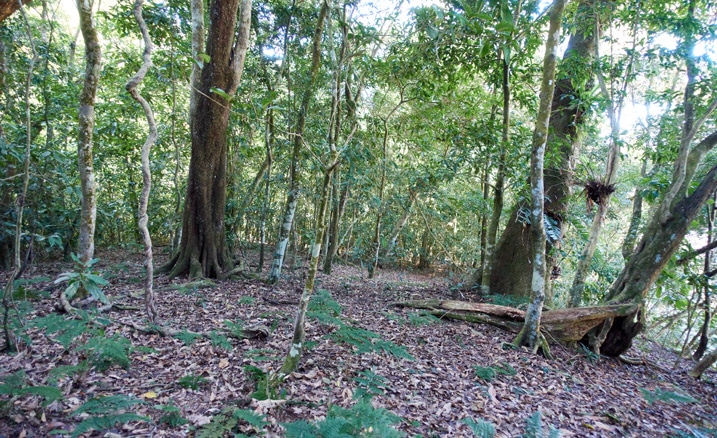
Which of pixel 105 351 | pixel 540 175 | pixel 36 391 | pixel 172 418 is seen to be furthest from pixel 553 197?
pixel 36 391

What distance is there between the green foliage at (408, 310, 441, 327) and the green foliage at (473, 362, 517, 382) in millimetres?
1303

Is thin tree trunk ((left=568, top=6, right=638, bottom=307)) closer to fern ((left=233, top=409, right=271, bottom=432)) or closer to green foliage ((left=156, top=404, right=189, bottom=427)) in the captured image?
fern ((left=233, top=409, right=271, bottom=432))

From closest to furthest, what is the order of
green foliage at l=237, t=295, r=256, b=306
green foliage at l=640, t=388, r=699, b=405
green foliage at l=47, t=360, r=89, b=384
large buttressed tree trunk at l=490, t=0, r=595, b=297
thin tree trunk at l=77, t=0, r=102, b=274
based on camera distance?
green foliage at l=47, t=360, r=89, b=384 < thin tree trunk at l=77, t=0, r=102, b=274 < green foliage at l=640, t=388, r=699, b=405 < green foliage at l=237, t=295, r=256, b=306 < large buttressed tree trunk at l=490, t=0, r=595, b=297

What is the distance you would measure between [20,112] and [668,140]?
13.1 metres

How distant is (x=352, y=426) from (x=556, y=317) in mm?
4716

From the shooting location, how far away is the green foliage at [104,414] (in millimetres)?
2145

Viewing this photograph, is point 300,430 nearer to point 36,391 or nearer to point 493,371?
point 36,391

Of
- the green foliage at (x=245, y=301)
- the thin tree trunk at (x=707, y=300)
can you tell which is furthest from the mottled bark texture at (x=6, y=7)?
the thin tree trunk at (x=707, y=300)

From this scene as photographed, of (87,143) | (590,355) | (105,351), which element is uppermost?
(87,143)

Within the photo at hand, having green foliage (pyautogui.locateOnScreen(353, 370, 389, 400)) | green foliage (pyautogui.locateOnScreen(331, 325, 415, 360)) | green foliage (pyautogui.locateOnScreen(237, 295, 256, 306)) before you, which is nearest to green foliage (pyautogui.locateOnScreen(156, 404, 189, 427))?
green foliage (pyautogui.locateOnScreen(353, 370, 389, 400))

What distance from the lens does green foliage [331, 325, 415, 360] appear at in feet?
12.9

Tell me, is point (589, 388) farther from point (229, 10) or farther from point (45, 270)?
point (45, 270)

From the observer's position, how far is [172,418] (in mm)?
2592

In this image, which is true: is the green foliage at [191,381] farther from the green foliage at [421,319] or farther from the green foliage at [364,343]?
the green foliage at [421,319]
